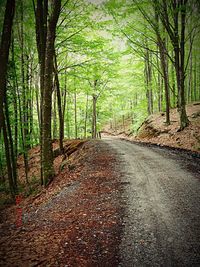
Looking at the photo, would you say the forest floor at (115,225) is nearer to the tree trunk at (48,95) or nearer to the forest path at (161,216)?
the forest path at (161,216)

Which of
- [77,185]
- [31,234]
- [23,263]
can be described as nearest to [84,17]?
[77,185]

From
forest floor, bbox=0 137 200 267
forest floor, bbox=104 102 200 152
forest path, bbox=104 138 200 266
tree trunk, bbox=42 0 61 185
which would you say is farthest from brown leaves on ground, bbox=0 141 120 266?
forest floor, bbox=104 102 200 152

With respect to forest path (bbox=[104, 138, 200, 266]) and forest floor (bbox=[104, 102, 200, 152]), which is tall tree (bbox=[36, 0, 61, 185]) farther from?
forest floor (bbox=[104, 102, 200, 152])

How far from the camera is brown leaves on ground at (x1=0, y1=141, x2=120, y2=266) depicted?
369 centimetres

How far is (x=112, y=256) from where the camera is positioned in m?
3.68

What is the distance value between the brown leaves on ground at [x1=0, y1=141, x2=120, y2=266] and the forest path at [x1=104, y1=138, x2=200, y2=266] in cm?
35

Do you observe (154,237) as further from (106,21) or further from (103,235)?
(106,21)

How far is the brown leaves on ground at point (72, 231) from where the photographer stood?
369cm

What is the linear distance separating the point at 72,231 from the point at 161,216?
81.8 inches

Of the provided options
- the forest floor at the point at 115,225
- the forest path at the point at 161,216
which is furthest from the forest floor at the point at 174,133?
the forest floor at the point at 115,225

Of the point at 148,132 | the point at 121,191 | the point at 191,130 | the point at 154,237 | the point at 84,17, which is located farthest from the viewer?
the point at 148,132

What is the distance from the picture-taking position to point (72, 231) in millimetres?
4633

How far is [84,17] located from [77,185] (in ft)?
29.9

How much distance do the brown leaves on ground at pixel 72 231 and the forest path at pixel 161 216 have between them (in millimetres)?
352
